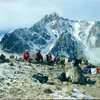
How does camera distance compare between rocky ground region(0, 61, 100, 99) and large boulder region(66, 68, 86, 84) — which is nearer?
rocky ground region(0, 61, 100, 99)

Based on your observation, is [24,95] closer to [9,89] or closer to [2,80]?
[9,89]

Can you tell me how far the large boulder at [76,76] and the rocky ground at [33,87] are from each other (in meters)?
1.38

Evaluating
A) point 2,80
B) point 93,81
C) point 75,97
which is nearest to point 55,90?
point 75,97

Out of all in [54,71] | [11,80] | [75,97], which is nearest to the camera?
[75,97]

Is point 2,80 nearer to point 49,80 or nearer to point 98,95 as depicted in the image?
point 49,80

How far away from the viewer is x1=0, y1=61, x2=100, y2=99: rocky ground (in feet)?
157

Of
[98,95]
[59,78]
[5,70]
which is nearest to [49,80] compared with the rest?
[59,78]

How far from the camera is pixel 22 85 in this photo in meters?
52.3

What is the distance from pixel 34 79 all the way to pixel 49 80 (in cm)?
248

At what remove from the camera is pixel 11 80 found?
54125mm

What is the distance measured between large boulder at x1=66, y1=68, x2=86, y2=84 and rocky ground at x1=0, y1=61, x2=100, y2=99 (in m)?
1.38

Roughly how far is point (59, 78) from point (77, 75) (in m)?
2.41

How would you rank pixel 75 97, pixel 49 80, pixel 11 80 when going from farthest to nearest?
1. pixel 49 80
2. pixel 11 80
3. pixel 75 97

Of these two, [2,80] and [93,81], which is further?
[93,81]
